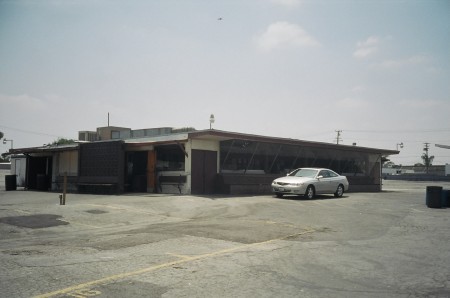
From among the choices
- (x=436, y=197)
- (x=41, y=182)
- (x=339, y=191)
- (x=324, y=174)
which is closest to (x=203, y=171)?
(x=324, y=174)

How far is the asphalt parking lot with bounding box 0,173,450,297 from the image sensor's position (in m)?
5.16

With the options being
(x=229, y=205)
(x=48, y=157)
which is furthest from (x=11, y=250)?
(x=48, y=157)

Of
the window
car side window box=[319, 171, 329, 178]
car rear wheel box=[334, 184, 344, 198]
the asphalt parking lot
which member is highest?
the window

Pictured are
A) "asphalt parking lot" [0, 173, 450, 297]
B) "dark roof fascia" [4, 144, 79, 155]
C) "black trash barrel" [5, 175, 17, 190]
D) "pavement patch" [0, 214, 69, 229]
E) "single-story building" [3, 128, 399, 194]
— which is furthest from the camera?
"black trash barrel" [5, 175, 17, 190]

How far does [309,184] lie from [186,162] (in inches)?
247

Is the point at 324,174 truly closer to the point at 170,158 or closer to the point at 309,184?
the point at 309,184

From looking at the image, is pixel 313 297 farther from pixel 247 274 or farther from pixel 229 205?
pixel 229 205

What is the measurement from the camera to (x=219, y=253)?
286 inches

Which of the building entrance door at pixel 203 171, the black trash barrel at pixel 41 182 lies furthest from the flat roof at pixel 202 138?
the black trash barrel at pixel 41 182

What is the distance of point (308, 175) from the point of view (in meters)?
19.4

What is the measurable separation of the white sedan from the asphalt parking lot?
15.3 ft

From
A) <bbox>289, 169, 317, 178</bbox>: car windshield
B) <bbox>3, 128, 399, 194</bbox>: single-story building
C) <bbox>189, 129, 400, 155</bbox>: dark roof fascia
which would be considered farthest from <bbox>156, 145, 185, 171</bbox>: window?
<bbox>289, 169, 317, 178</bbox>: car windshield

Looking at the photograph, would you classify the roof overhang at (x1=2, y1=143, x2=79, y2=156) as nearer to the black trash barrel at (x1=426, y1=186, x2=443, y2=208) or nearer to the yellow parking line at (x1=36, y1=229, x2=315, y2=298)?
the yellow parking line at (x1=36, y1=229, x2=315, y2=298)

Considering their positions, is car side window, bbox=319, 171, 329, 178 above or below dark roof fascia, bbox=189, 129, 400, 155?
below
